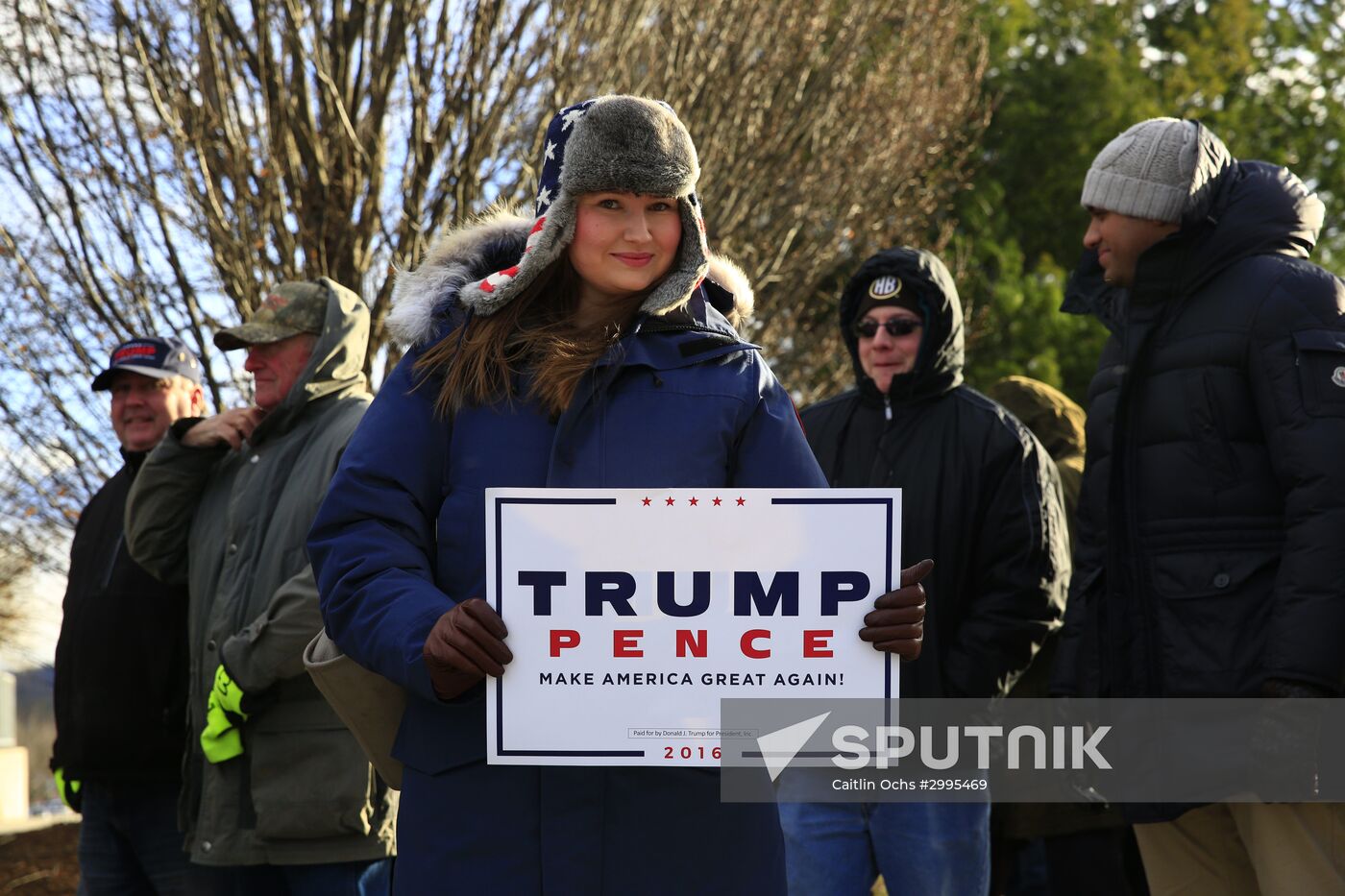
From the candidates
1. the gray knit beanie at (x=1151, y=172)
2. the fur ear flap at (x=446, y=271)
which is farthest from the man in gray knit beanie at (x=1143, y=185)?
the fur ear flap at (x=446, y=271)

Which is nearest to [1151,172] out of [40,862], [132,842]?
[132,842]

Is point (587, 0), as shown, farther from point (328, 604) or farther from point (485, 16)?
point (328, 604)

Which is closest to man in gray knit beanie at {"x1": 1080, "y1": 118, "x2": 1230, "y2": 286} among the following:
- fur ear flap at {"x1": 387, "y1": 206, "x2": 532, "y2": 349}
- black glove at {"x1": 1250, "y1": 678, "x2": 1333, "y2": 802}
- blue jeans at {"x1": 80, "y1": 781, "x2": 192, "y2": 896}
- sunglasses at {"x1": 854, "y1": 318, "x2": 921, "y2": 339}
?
sunglasses at {"x1": 854, "y1": 318, "x2": 921, "y2": 339}

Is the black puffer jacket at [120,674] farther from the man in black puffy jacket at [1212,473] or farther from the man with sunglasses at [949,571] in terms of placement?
the man in black puffy jacket at [1212,473]

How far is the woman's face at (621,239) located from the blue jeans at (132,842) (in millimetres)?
3121

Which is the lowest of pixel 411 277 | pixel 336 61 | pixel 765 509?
pixel 765 509

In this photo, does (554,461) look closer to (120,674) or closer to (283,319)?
(283,319)

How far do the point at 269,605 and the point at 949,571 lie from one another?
211 centimetres

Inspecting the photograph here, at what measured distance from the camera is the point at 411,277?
3311 mm

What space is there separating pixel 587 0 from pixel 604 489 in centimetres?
697

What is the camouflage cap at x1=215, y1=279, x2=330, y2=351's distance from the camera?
5.16m

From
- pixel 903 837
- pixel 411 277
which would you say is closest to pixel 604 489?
pixel 411 277

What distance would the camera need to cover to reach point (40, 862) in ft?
33.5

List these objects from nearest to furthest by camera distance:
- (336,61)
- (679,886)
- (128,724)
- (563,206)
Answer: (679,886), (563,206), (128,724), (336,61)
